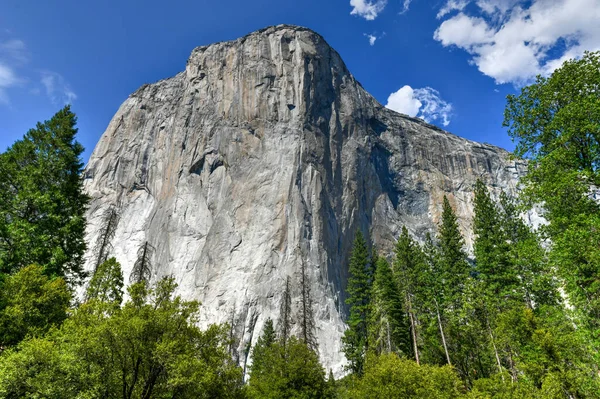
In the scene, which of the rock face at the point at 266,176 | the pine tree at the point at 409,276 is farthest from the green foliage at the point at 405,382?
the rock face at the point at 266,176

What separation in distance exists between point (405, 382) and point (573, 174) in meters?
11.9

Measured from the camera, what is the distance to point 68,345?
12.8m

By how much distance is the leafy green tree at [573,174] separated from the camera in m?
12.7

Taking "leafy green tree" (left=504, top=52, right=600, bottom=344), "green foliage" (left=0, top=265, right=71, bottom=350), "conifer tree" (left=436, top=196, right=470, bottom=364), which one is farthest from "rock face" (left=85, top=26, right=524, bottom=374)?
"leafy green tree" (left=504, top=52, right=600, bottom=344)

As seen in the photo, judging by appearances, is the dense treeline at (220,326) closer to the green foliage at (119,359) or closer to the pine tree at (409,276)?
the green foliage at (119,359)

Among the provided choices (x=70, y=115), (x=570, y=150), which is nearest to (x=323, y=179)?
(x=70, y=115)

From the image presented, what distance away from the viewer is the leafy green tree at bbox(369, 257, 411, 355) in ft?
119

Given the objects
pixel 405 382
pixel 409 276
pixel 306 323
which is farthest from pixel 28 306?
pixel 409 276

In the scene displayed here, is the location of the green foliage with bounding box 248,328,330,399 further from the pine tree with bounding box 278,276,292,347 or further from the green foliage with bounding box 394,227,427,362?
the green foliage with bounding box 394,227,427,362

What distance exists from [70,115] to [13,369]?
56.1ft

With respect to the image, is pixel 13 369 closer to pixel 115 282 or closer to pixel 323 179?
pixel 115 282

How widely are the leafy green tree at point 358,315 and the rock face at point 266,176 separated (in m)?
9.01

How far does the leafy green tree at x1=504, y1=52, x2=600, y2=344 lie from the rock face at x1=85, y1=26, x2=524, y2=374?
39.7m

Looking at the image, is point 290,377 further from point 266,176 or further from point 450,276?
point 266,176
